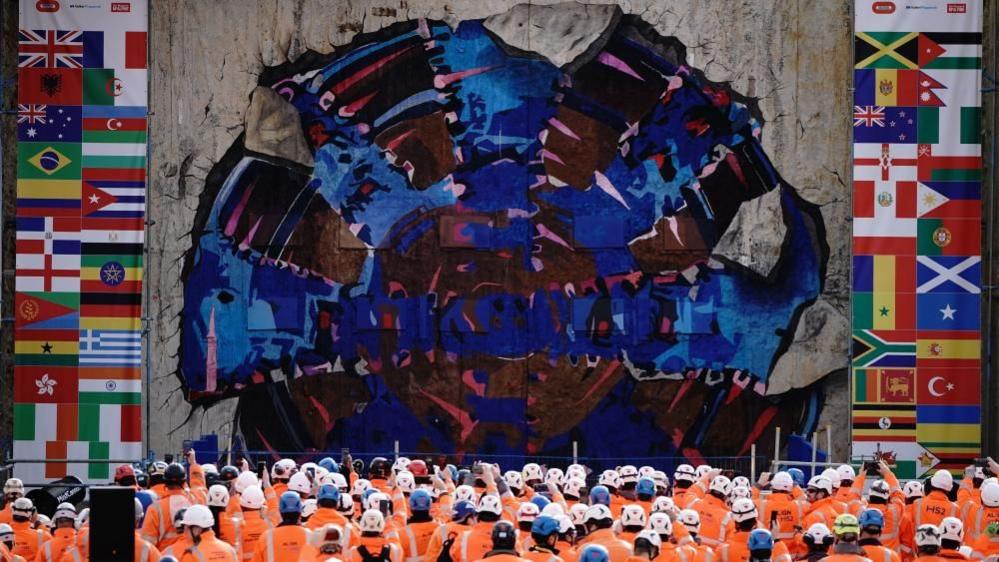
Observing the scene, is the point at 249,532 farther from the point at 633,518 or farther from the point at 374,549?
the point at 633,518

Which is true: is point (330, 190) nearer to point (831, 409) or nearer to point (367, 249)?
point (367, 249)

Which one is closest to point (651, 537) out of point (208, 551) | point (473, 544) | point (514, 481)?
point (473, 544)

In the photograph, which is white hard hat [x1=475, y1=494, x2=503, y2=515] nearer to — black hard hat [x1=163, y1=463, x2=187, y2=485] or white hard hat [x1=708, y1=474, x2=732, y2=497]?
black hard hat [x1=163, y1=463, x2=187, y2=485]

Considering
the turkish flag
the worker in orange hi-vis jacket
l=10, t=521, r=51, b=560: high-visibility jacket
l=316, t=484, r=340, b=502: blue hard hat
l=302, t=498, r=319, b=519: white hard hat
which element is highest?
the turkish flag

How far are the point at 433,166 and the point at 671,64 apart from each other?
5129 millimetres

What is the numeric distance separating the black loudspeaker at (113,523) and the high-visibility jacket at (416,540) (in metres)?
3.96

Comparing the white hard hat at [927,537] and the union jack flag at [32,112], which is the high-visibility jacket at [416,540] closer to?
the white hard hat at [927,537]

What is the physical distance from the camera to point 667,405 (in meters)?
33.0

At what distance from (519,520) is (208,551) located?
10.4 ft

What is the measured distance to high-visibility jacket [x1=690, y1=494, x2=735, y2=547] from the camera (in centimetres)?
1925

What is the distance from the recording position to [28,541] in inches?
753

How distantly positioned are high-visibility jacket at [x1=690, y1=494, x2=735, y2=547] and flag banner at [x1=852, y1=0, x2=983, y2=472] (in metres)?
13.6

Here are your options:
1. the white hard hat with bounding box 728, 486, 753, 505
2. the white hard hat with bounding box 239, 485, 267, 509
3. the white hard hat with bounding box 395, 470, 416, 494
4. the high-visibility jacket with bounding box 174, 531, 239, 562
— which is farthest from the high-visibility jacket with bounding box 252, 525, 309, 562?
the white hard hat with bounding box 728, 486, 753, 505

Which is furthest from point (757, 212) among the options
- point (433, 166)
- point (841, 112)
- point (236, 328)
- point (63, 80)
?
point (63, 80)
